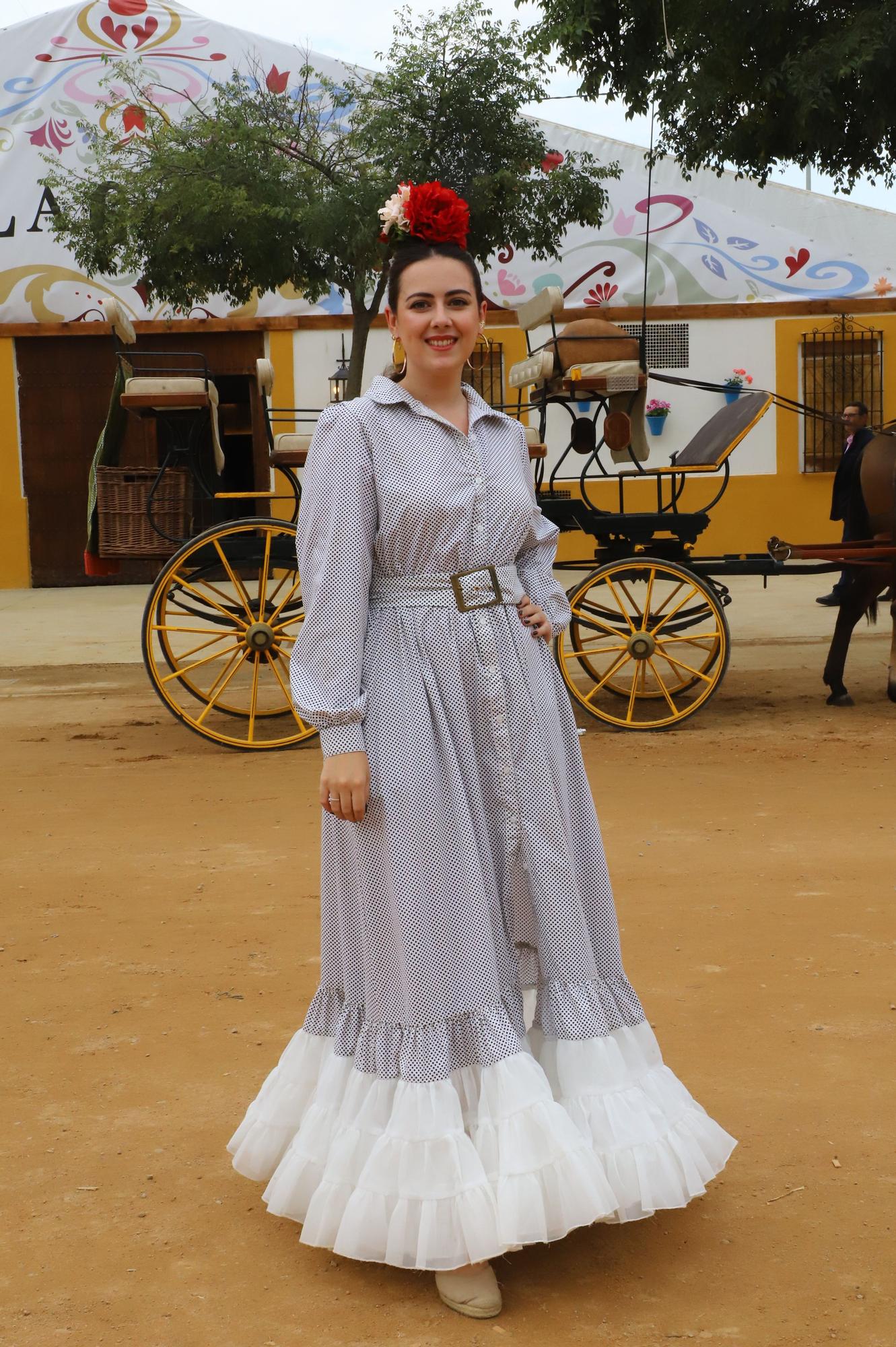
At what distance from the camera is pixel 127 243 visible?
429 inches

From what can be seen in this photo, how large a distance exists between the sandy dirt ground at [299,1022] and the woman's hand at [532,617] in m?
1.11

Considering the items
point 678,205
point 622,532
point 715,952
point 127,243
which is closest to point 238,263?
point 127,243

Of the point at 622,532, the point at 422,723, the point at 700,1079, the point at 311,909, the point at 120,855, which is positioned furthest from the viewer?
the point at 622,532

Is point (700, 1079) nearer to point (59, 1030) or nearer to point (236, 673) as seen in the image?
point (59, 1030)

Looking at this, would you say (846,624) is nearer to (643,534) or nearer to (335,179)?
(643,534)

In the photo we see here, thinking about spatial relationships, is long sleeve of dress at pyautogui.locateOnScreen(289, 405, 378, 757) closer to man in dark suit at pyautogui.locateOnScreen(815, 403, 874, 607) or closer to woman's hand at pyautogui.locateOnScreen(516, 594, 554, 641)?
woman's hand at pyautogui.locateOnScreen(516, 594, 554, 641)

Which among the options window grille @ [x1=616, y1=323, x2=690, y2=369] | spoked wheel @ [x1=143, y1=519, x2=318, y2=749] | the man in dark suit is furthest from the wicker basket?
window grille @ [x1=616, y1=323, x2=690, y2=369]

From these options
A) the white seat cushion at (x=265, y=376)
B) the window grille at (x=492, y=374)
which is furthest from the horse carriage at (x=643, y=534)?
the window grille at (x=492, y=374)

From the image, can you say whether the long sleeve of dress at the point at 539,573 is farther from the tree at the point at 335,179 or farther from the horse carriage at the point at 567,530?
the tree at the point at 335,179

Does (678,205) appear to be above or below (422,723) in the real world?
above

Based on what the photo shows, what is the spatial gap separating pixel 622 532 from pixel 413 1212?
5.45 metres

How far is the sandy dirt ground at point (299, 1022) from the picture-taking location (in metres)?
2.29

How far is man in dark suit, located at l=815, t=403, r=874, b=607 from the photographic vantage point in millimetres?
8781

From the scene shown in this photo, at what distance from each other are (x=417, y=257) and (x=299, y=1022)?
1959 millimetres
